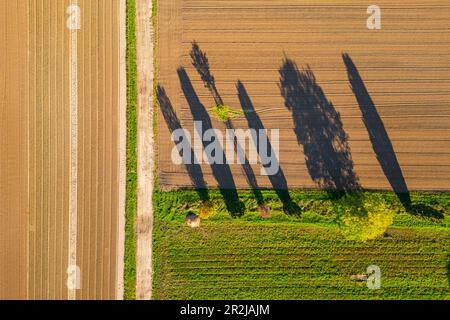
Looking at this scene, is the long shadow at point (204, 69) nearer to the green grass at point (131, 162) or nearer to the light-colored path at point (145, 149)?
the light-colored path at point (145, 149)

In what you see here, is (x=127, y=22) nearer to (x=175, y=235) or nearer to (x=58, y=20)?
(x=58, y=20)

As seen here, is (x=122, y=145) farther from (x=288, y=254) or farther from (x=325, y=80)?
(x=325, y=80)

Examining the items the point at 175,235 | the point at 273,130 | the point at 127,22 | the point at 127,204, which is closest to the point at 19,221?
the point at 127,204

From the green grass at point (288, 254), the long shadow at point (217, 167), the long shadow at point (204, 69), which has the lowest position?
the green grass at point (288, 254)

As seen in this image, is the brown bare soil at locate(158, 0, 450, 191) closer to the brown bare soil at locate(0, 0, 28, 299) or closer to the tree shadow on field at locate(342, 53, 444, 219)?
the tree shadow on field at locate(342, 53, 444, 219)

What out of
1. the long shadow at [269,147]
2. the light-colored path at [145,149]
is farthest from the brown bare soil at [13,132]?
the long shadow at [269,147]

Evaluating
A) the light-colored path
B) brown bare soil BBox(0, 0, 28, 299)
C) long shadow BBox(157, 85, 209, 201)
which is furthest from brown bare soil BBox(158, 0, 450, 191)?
brown bare soil BBox(0, 0, 28, 299)
